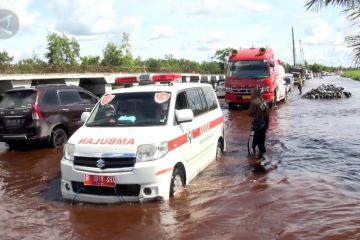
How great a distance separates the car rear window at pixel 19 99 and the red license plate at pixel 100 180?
20.1 feet

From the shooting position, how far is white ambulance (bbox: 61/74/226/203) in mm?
6477

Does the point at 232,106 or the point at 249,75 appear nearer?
the point at 249,75

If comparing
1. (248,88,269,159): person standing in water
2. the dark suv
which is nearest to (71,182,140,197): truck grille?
(248,88,269,159): person standing in water

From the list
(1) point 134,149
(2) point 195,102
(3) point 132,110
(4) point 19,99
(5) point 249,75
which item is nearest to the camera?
(1) point 134,149

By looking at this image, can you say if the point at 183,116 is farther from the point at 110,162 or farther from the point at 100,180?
the point at 100,180

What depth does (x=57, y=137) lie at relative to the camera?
41.6ft

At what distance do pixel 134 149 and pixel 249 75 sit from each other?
54.3 ft

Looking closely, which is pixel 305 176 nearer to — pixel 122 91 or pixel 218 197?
pixel 218 197

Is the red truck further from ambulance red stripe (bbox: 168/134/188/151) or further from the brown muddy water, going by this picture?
ambulance red stripe (bbox: 168/134/188/151)

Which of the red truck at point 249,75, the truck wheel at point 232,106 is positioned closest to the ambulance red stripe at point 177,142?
the red truck at point 249,75

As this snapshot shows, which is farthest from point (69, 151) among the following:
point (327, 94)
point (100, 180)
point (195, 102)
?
point (327, 94)

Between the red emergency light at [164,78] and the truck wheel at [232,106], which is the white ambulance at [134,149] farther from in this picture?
the truck wheel at [232,106]

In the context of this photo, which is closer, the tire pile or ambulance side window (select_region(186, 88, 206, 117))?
ambulance side window (select_region(186, 88, 206, 117))

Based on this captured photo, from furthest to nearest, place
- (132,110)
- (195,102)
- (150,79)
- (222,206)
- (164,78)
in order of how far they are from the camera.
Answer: (150,79) < (164,78) < (195,102) < (132,110) < (222,206)
